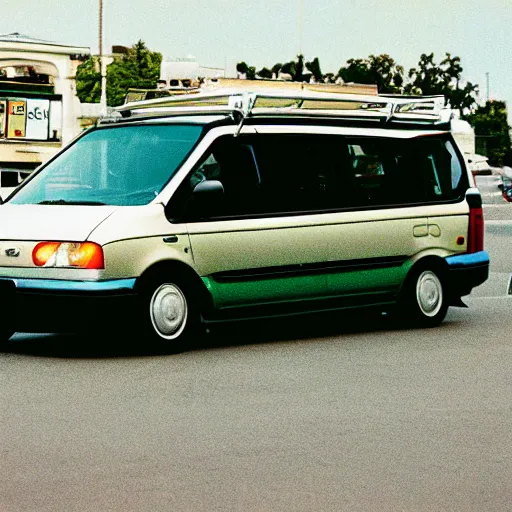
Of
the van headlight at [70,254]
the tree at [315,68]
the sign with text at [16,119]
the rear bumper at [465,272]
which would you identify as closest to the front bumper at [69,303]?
the van headlight at [70,254]

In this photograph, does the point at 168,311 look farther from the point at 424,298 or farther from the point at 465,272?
the point at 465,272

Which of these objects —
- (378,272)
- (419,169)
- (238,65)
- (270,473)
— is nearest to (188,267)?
(378,272)

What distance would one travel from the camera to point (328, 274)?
11922 millimetres

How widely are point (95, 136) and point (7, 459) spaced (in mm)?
5454

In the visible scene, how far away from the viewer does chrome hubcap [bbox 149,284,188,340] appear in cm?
1072

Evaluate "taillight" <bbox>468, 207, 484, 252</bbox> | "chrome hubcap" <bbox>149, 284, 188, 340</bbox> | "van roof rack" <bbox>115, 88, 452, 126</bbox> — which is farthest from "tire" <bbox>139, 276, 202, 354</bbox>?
"taillight" <bbox>468, 207, 484, 252</bbox>

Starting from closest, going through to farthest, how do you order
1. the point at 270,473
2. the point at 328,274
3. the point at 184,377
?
the point at 270,473 < the point at 184,377 < the point at 328,274

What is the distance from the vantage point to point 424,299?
42.0 ft

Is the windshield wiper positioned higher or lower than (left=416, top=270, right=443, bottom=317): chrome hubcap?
higher

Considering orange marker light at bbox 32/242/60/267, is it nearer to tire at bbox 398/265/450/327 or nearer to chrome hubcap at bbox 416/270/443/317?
tire at bbox 398/265/450/327

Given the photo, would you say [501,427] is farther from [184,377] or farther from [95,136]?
[95,136]

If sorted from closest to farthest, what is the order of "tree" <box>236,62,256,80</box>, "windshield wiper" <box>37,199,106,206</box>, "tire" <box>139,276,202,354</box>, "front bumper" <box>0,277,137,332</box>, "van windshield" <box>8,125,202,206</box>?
1. "front bumper" <box>0,277,137,332</box>
2. "tire" <box>139,276,202,354</box>
3. "windshield wiper" <box>37,199,106,206</box>
4. "van windshield" <box>8,125,202,206</box>
5. "tree" <box>236,62,256,80</box>

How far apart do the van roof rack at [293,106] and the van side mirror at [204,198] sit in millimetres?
740

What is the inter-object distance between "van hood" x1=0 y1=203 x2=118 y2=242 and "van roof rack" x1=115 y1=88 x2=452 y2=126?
4.54 feet
